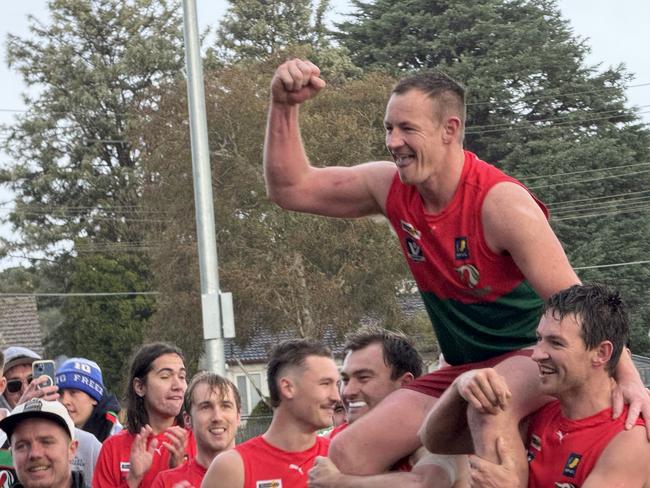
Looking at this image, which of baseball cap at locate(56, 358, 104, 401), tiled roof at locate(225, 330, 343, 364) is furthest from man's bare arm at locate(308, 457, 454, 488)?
tiled roof at locate(225, 330, 343, 364)

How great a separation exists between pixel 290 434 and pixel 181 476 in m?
0.91

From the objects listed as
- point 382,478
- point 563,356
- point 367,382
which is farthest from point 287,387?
point 563,356

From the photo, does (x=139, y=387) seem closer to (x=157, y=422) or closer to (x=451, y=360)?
(x=157, y=422)

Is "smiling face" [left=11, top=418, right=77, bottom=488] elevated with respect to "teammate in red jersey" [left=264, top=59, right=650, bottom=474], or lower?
lower

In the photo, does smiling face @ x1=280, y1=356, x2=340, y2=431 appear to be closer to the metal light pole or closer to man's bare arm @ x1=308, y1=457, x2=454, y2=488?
man's bare arm @ x1=308, y1=457, x2=454, y2=488

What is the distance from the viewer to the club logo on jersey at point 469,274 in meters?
4.90

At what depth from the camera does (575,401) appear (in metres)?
4.62

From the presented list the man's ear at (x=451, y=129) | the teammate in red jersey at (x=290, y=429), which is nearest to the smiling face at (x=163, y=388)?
the teammate in red jersey at (x=290, y=429)

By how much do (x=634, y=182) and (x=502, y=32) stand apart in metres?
7.37

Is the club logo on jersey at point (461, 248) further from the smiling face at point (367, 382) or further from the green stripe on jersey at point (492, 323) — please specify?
the smiling face at point (367, 382)

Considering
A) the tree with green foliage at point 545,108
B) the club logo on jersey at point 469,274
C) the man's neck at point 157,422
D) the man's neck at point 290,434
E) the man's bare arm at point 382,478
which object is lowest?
the man's bare arm at point 382,478

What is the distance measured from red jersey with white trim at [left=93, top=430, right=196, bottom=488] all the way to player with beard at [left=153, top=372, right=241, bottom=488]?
39cm

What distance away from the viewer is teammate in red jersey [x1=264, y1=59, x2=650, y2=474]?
187 inches

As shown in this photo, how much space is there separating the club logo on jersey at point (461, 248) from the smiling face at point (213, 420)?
98.0 inches
